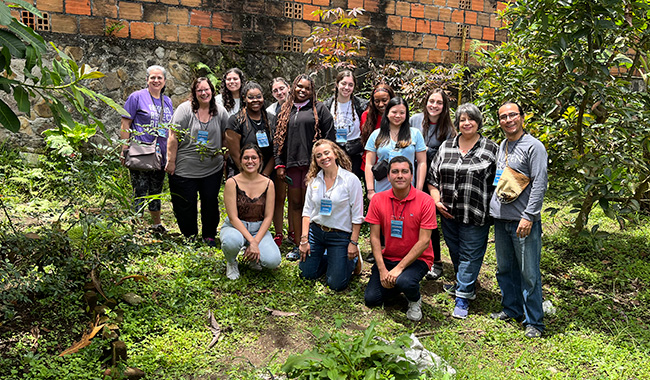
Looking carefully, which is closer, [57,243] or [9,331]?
[9,331]

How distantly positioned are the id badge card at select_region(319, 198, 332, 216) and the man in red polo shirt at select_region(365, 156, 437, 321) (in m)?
0.39

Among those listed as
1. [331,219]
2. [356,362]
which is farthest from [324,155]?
[356,362]

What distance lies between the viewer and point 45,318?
3.31 meters

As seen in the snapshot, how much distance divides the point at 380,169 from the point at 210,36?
151 inches

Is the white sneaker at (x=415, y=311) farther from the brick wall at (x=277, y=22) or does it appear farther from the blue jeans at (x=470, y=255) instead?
the brick wall at (x=277, y=22)

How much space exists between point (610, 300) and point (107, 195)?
4.34 metres

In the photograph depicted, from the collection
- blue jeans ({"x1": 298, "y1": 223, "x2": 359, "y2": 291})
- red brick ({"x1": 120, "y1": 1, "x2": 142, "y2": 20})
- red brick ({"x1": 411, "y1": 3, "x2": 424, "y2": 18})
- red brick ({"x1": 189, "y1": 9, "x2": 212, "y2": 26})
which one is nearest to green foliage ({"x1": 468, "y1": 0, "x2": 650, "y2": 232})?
blue jeans ({"x1": 298, "y1": 223, "x2": 359, "y2": 291})

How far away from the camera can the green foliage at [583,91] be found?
390 centimetres

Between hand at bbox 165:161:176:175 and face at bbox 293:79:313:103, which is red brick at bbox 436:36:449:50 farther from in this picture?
hand at bbox 165:161:176:175

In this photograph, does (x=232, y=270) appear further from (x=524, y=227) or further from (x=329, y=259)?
(x=524, y=227)

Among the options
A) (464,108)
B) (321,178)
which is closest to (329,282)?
(321,178)

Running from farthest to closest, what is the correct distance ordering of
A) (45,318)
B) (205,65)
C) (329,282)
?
(205,65) → (329,282) → (45,318)

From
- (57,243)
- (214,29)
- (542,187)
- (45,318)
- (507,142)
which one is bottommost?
(45,318)

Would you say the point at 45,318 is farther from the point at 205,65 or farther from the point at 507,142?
the point at 205,65
